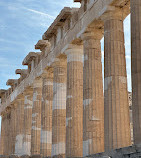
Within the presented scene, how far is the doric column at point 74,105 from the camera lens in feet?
113

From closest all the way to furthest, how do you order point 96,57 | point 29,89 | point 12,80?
point 96,57 < point 29,89 < point 12,80

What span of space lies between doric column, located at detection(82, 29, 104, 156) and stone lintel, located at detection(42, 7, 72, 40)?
509 centimetres

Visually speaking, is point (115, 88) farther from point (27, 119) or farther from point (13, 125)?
point (13, 125)

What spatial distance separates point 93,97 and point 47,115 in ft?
44.6

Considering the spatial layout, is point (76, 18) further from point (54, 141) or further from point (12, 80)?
point (12, 80)

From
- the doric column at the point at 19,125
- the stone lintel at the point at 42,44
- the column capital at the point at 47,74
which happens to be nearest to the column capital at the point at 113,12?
the column capital at the point at 47,74

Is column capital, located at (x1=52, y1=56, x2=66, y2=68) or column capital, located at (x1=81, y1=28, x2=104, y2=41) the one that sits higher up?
column capital, located at (x1=81, y1=28, x2=104, y2=41)

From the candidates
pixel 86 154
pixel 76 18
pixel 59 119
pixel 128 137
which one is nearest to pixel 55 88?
pixel 59 119

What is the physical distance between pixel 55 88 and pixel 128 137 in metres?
16.1

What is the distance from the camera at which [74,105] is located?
35.8 m

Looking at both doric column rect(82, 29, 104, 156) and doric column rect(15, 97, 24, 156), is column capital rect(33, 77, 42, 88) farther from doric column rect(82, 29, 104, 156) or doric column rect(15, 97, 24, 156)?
doric column rect(82, 29, 104, 156)

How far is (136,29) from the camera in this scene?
2452 cm

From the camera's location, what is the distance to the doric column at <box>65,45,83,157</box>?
3441 cm

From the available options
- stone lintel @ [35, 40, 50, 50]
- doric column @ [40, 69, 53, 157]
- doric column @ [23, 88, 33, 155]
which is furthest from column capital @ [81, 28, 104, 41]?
doric column @ [23, 88, 33, 155]
